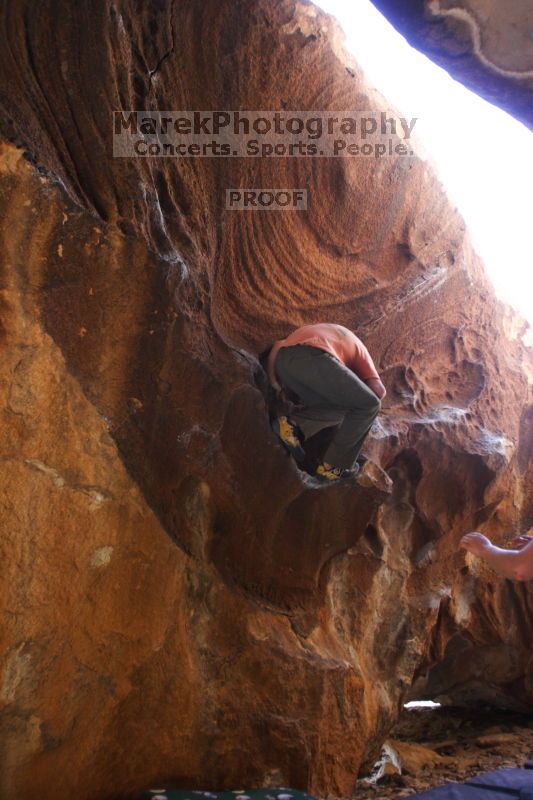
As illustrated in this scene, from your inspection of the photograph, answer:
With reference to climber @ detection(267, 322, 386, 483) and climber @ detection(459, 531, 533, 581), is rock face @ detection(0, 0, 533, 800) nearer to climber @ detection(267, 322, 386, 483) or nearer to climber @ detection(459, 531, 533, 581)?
climber @ detection(267, 322, 386, 483)

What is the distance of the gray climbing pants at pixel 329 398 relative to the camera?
12.0 feet

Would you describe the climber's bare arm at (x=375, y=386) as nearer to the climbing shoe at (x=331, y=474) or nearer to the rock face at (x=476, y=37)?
the climbing shoe at (x=331, y=474)

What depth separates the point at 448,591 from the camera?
533cm

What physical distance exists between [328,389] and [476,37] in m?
1.77

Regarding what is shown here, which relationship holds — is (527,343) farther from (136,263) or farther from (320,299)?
(136,263)

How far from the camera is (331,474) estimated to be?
393 centimetres

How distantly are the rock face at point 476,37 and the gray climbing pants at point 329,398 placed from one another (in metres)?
1.50

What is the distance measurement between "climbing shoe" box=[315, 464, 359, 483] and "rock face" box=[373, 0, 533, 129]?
2083 mm

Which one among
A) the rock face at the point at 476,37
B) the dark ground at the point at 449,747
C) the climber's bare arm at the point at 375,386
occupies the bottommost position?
the dark ground at the point at 449,747

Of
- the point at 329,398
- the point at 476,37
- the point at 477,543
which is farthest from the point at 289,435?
the point at 476,37

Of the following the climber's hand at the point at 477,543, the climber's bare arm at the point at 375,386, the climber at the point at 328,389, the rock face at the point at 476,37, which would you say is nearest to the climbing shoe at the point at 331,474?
the climber at the point at 328,389

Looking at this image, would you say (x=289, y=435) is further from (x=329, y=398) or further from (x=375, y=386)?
(x=375, y=386)

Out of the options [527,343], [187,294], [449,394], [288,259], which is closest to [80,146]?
[187,294]

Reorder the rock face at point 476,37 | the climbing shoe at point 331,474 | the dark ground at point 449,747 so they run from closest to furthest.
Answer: the rock face at point 476,37 < the climbing shoe at point 331,474 < the dark ground at point 449,747
